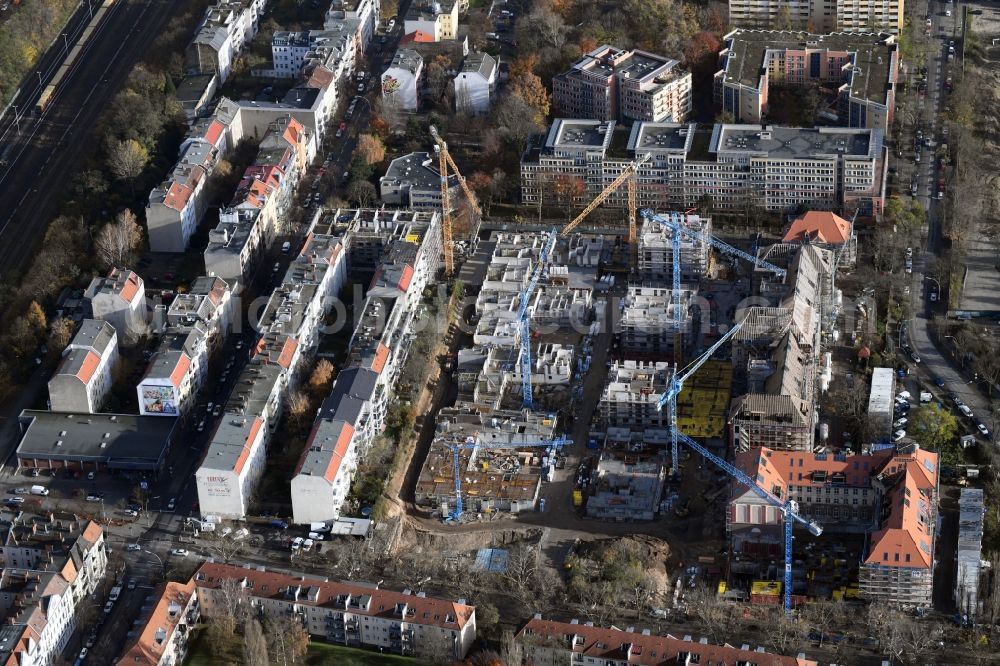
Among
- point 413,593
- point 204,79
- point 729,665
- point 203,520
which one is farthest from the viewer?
point 204,79

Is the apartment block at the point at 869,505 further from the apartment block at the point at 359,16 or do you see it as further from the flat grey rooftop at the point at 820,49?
the apartment block at the point at 359,16

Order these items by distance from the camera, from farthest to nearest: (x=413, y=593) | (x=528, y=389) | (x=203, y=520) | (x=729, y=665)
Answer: (x=528, y=389) → (x=203, y=520) → (x=413, y=593) → (x=729, y=665)

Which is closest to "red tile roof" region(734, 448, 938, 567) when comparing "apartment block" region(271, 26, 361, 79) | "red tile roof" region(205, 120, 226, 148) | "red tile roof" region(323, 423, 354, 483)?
"red tile roof" region(323, 423, 354, 483)

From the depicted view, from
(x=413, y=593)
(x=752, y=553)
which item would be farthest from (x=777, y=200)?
(x=413, y=593)

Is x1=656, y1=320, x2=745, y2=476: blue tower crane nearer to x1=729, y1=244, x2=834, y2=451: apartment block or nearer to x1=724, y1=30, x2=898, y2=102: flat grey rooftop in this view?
x1=729, y1=244, x2=834, y2=451: apartment block

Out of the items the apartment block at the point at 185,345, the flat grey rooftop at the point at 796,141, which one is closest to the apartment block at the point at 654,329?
the flat grey rooftop at the point at 796,141

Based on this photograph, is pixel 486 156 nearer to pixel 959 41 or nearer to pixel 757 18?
pixel 757 18

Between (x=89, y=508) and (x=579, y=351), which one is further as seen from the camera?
(x=579, y=351)
